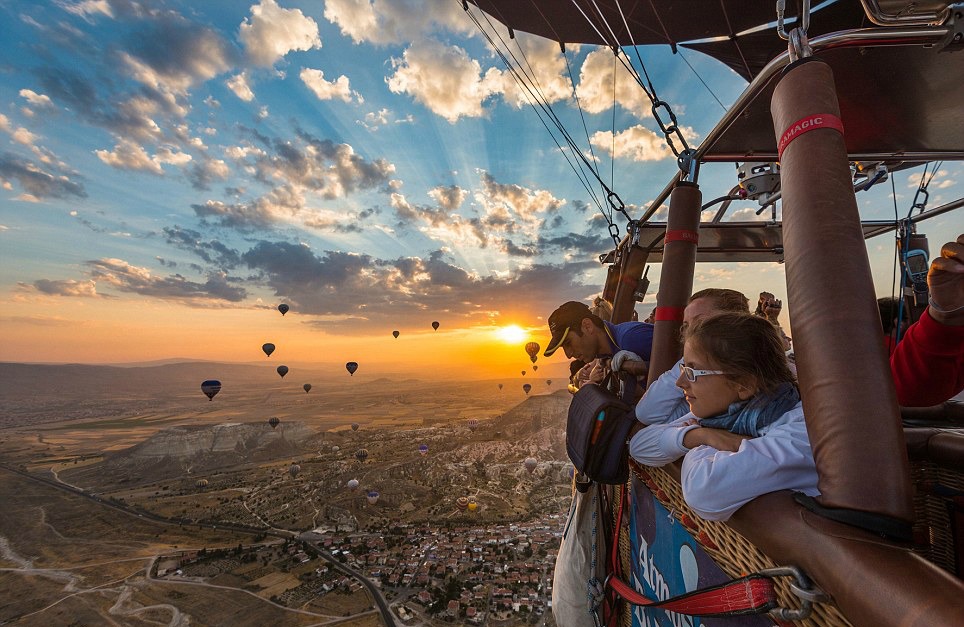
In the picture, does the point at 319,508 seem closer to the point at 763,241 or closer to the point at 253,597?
the point at 253,597

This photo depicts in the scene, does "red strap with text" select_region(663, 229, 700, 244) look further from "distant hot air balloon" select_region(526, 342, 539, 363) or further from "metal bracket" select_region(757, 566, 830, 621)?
"distant hot air balloon" select_region(526, 342, 539, 363)

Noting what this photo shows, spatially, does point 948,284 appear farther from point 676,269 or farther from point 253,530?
point 253,530

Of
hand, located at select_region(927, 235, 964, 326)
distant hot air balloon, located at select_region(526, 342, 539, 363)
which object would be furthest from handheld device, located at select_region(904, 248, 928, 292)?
distant hot air balloon, located at select_region(526, 342, 539, 363)

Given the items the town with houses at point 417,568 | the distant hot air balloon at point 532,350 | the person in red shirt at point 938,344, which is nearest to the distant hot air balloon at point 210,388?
the town with houses at point 417,568

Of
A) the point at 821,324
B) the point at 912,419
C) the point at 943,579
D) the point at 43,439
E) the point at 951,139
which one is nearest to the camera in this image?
the point at 943,579

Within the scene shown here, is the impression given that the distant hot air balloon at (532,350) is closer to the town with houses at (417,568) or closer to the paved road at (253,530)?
the town with houses at (417,568)

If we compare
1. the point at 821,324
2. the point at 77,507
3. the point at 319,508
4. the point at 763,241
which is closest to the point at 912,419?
the point at 821,324

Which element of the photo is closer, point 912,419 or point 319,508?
point 912,419

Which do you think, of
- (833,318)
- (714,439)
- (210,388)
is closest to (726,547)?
(714,439)
